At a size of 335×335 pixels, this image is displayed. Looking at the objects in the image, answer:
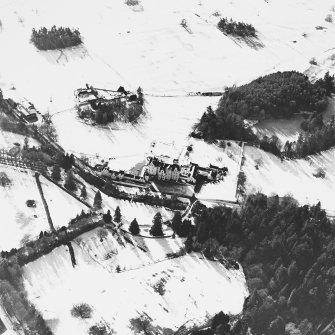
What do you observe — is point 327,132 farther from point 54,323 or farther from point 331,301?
point 54,323

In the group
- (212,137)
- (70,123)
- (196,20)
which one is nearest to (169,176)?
(212,137)

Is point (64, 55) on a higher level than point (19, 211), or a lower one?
higher

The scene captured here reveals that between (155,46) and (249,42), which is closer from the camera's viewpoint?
(155,46)

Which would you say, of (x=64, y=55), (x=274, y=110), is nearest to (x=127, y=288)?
(x=274, y=110)

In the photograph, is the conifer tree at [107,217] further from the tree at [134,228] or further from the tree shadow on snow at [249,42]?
the tree shadow on snow at [249,42]

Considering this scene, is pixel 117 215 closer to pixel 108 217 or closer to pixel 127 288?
pixel 108 217

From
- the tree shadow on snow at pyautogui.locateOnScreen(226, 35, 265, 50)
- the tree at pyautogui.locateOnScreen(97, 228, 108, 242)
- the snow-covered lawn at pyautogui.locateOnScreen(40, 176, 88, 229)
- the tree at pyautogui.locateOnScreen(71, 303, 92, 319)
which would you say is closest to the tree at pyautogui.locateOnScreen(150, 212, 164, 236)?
the tree at pyautogui.locateOnScreen(97, 228, 108, 242)

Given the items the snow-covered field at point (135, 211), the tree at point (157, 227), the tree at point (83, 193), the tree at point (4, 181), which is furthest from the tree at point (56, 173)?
the tree at point (157, 227)

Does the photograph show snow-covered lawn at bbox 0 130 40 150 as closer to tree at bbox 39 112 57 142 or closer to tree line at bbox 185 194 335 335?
tree at bbox 39 112 57 142
